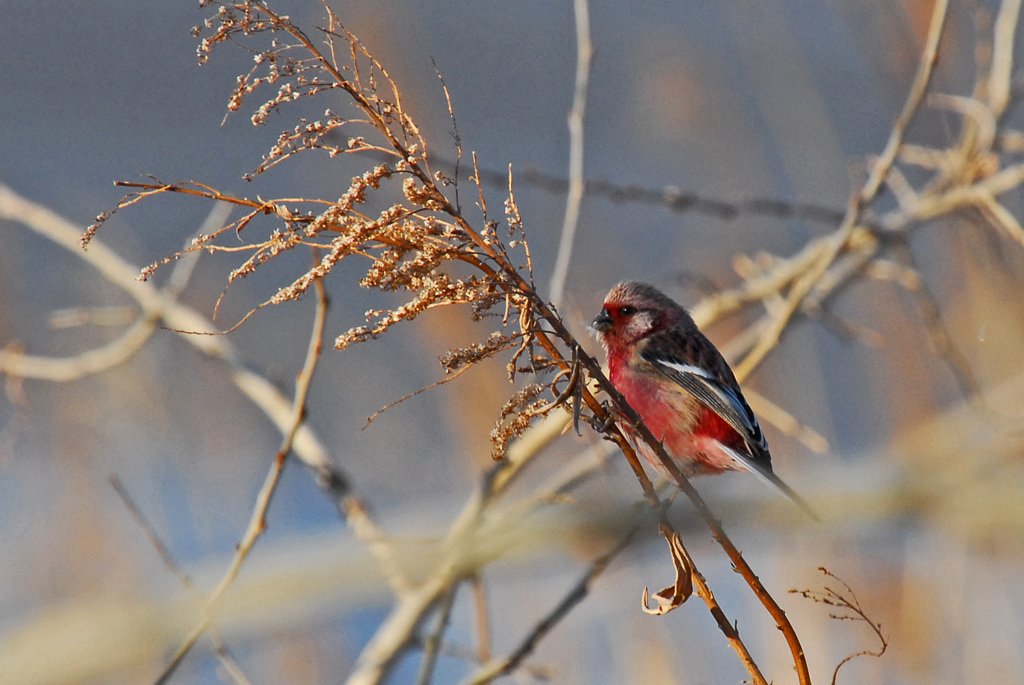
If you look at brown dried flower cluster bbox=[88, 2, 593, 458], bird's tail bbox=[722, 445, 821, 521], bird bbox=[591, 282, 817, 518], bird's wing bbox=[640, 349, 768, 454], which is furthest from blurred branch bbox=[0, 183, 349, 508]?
brown dried flower cluster bbox=[88, 2, 593, 458]

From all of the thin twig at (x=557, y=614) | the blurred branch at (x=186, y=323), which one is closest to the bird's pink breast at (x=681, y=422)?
the thin twig at (x=557, y=614)

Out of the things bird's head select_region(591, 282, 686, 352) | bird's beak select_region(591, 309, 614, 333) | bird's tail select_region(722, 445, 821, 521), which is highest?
bird's head select_region(591, 282, 686, 352)

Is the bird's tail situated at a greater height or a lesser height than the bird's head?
lesser

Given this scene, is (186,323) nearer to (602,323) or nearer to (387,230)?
(602,323)

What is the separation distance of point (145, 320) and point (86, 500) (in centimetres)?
164

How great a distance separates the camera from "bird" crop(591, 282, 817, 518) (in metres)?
2.64

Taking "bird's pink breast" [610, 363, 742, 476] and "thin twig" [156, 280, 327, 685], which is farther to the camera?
"bird's pink breast" [610, 363, 742, 476]

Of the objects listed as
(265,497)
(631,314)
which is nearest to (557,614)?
(265,497)

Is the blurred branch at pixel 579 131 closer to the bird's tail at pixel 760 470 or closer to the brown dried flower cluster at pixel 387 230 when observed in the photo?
the bird's tail at pixel 760 470

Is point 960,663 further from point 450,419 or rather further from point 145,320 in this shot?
point 145,320

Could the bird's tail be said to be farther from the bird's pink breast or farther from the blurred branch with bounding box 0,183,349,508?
the blurred branch with bounding box 0,183,349,508

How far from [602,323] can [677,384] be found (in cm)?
29

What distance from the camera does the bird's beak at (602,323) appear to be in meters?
2.85

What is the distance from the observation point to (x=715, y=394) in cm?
272
